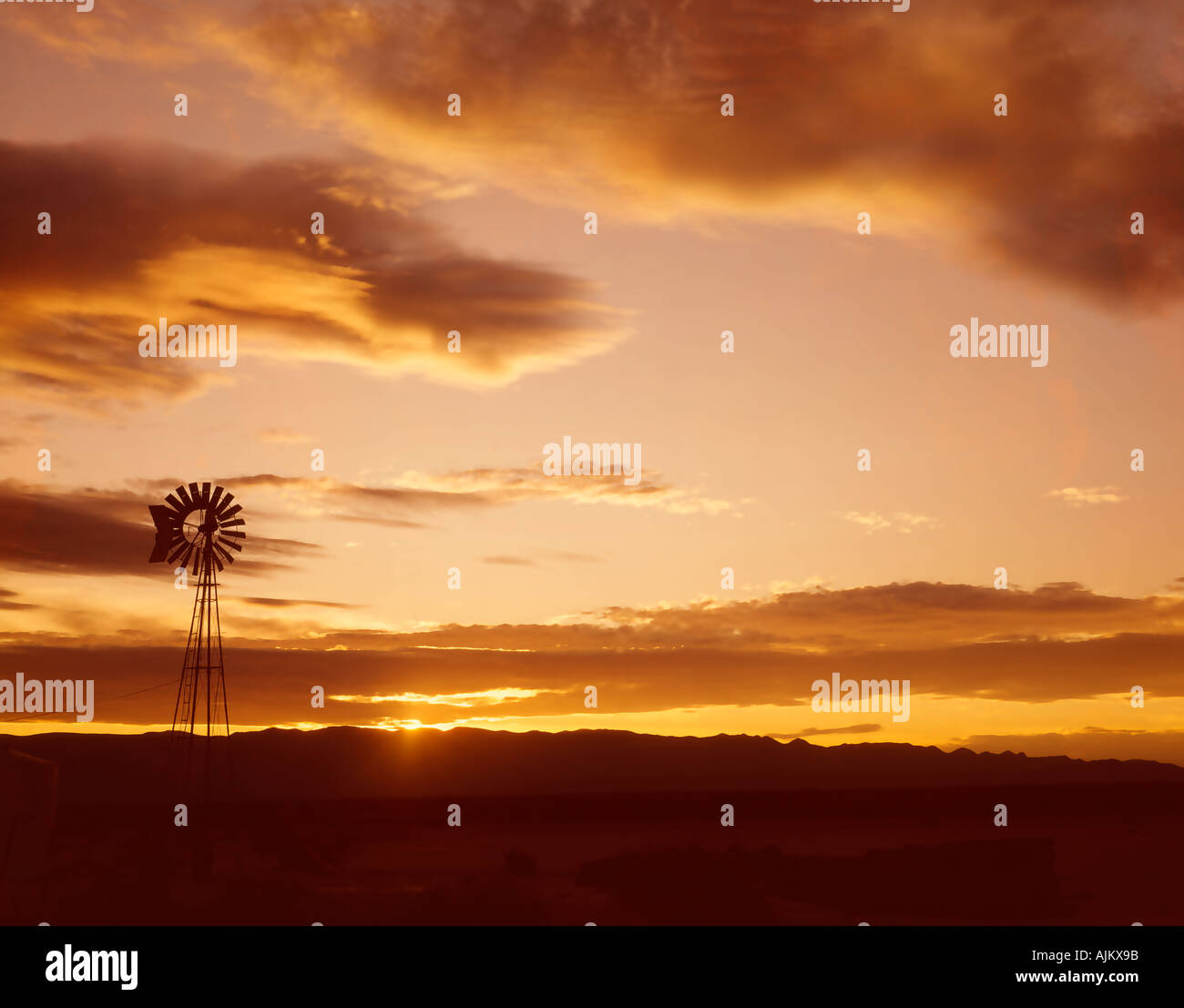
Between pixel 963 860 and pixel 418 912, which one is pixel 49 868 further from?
pixel 963 860

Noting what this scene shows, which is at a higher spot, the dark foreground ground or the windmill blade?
the windmill blade

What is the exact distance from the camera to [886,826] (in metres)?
99.6

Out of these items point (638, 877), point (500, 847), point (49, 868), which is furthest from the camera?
point (500, 847)

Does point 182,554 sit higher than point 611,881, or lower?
higher

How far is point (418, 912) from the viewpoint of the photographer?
30484 mm

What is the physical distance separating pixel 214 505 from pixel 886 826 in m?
A: 80.9

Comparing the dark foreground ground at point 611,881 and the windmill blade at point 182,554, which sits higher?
the windmill blade at point 182,554

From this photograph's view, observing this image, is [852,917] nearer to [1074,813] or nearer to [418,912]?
[418,912]

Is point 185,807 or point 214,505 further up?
point 214,505

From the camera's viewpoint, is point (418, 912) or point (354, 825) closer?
point (418, 912)
